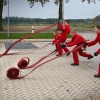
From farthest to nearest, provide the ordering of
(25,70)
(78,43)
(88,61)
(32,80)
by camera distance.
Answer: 1. (88,61)
2. (78,43)
3. (25,70)
4. (32,80)

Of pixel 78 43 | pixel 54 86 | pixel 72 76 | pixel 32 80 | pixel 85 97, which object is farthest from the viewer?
pixel 78 43

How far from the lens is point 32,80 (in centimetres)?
966

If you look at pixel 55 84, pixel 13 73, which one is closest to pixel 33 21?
pixel 13 73

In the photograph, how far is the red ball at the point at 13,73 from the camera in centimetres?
970

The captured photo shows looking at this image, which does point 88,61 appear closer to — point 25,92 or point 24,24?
point 25,92

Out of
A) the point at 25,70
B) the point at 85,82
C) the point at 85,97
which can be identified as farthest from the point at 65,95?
the point at 25,70

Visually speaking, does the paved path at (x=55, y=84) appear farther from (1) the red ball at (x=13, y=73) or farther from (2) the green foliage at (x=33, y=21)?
(2) the green foliage at (x=33, y=21)

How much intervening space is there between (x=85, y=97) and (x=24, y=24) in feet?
149

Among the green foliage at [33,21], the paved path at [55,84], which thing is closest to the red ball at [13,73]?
the paved path at [55,84]

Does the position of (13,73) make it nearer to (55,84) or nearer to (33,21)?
(55,84)

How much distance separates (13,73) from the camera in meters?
9.70

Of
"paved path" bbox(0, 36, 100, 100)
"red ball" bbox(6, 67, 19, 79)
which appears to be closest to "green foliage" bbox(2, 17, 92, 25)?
"paved path" bbox(0, 36, 100, 100)

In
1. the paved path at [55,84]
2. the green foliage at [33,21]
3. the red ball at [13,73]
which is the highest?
the green foliage at [33,21]

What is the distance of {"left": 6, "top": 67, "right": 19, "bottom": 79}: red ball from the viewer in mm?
9703
